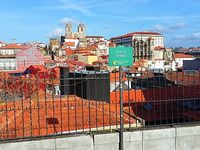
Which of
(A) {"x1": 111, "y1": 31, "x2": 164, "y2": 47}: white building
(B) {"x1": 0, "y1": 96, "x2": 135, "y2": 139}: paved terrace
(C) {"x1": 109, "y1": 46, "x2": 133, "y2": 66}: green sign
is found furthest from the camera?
(A) {"x1": 111, "y1": 31, "x2": 164, "y2": 47}: white building

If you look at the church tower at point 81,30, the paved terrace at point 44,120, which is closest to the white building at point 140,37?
the church tower at point 81,30

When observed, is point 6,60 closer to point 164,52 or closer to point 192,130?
point 164,52

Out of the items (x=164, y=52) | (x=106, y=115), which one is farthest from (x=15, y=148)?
(x=164, y=52)

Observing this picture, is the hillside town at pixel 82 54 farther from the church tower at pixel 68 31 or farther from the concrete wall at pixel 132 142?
the concrete wall at pixel 132 142

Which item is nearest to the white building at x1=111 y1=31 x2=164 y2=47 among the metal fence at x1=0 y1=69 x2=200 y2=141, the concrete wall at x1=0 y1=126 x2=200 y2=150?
the metal fence at x1=0 y1=69 x2=200 y2=141

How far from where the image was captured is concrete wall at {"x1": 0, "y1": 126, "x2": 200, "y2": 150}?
6582 millimetres

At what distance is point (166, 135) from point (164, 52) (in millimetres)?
101047

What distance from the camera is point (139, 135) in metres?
7.15

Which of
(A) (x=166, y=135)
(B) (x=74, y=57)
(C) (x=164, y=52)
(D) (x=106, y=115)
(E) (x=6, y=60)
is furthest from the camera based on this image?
(C) (x=164, y=52)

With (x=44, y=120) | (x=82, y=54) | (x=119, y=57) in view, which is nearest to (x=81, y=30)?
(x=82, y=54)

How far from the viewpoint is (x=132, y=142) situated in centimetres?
708

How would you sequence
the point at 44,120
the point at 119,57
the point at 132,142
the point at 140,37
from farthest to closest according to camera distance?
the point at 140,37
the point at 44,120
the point at 132,142
the point at 119,57

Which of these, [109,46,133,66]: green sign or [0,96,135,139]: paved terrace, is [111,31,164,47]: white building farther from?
[109,46,133,66]: green sign

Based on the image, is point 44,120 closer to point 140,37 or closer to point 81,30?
point 140,37
